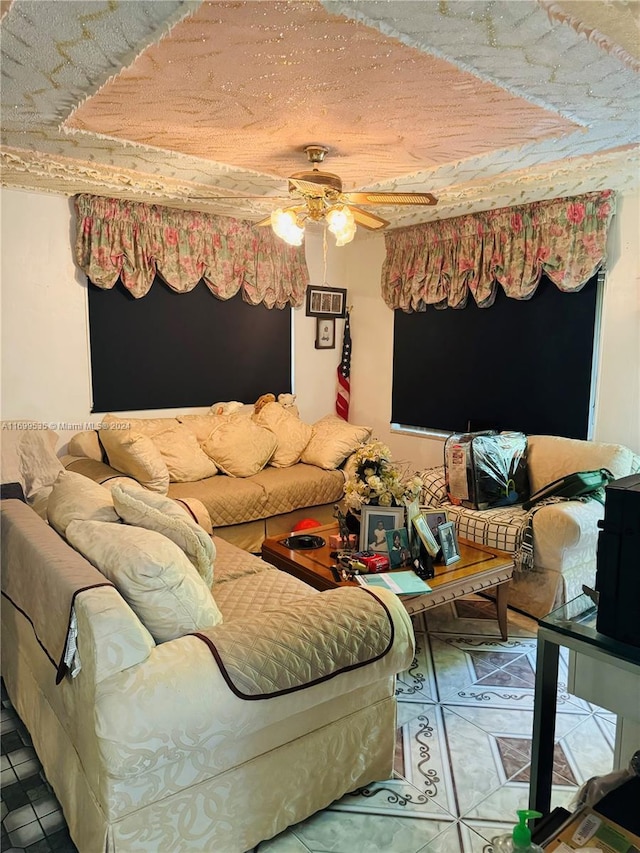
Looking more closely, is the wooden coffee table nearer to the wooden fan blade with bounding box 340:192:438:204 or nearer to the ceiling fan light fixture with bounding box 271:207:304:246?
the ceiling fan light fixture with bounding box 271:207:304:246

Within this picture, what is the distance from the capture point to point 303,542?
3129 mm

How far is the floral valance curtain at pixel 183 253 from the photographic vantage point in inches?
163

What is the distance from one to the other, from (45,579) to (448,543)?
6.04 ft

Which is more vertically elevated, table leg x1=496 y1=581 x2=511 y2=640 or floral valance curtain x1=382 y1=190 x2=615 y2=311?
floral valance curtain x1=382 y1=190 x2=615 y2=311

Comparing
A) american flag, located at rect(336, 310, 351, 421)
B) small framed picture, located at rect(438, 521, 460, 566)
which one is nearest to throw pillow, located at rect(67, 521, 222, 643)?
small framed picture, located at rect(438, 521, 460, 566)

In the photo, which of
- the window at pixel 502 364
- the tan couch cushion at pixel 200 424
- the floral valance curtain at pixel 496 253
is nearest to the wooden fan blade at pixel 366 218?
the floral valance curtain at pixel 496 253

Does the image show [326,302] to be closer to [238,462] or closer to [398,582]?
[238,462]

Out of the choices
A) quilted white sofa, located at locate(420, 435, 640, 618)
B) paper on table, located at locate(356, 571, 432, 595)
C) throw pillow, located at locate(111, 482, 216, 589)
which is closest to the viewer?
throw pillow, located at locate(111, 482, 216, 589)

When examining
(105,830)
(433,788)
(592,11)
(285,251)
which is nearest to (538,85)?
(592,11)

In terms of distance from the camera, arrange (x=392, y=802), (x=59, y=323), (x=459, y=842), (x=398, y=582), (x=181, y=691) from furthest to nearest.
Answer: (x=59, y=323), (x=398, y=582), (x=392, y=802), (x=459, y=842), (x=181, y=691)

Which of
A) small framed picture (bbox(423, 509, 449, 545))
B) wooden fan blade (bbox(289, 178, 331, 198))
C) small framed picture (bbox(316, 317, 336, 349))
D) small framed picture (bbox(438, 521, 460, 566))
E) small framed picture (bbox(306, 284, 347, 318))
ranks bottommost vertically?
small framed picture (bbox(438, 521, 460, 566))

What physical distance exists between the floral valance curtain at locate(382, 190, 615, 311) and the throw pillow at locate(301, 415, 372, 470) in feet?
4.12

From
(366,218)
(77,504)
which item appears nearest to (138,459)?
(77,504)

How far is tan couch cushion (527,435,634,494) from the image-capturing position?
3.64 m
